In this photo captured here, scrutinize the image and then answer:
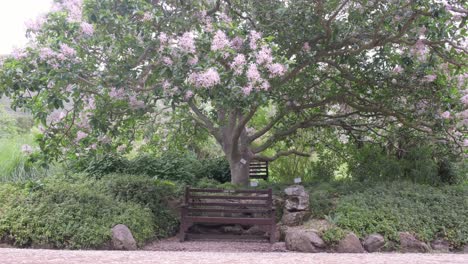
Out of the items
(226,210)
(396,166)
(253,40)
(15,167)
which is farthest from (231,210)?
(15,167)

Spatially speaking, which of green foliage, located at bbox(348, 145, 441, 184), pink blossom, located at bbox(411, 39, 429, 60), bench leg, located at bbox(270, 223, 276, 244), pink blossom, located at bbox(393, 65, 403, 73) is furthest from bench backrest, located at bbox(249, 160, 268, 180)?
pink blossom, located at bbox(411, 39, 429, 60)

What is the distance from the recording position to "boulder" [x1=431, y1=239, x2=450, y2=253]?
22.4 feet

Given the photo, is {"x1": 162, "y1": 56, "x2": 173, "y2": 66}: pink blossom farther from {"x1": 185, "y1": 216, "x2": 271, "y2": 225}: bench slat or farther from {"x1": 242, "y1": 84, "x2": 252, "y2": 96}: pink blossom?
{"x1": 185, "y1": 216, "x2": 271, "y2": 225}: bench slat

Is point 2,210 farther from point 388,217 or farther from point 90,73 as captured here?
point 388,217

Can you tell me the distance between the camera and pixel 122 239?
634 centimetres

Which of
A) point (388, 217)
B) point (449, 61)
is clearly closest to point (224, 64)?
point (388, 217)

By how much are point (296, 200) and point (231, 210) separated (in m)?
1.14

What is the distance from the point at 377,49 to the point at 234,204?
3.89 meters

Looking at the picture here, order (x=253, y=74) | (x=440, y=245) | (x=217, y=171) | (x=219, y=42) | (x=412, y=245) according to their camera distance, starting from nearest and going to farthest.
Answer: (x=253, y=74) < (x=219, y=42) < (x=412, y=245) < (x=440, y=245) < (x=217, y=171)

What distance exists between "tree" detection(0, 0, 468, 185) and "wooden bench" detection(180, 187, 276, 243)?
152 centimetres

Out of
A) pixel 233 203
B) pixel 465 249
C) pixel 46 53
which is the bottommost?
pixel 465 249

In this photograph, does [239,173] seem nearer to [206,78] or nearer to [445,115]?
[445,115]

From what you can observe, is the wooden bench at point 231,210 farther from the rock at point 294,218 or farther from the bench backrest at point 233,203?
the rock at point 294,218

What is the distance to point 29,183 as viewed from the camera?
7.41 metres
